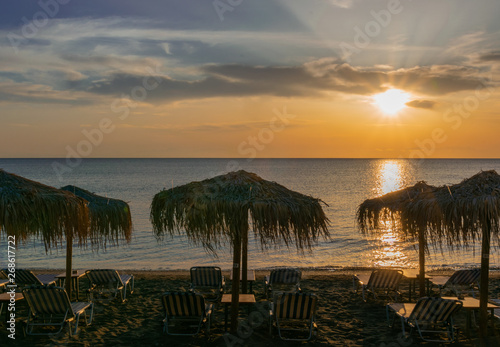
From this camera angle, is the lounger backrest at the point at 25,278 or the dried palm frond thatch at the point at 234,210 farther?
the lounger backrest at the point at 25,278

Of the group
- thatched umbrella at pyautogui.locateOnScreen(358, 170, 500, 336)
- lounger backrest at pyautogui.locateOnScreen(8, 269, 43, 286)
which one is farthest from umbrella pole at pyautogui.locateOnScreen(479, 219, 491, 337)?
lounger backrest at pyautogui.locateOnScreen(8, 269, 43, 286)

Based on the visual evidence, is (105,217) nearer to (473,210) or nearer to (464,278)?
(473,210)

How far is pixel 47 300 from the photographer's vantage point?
7.05 m

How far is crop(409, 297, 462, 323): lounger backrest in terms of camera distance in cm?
676

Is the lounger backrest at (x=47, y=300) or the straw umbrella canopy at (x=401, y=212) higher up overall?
the straw umbrella canopy at (x=401, y=212)

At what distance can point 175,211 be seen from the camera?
698cm

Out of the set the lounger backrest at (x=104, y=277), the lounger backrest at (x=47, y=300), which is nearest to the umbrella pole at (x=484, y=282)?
the lounger backrest at (x=47, y=300)

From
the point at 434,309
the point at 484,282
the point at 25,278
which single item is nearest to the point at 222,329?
the point at 434,309

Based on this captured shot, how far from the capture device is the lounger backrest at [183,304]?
22.8 ft

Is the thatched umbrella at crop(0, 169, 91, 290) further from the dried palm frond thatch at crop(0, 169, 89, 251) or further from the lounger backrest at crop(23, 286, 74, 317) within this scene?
the lounger backrest at crop(23, 286, 74, 317)

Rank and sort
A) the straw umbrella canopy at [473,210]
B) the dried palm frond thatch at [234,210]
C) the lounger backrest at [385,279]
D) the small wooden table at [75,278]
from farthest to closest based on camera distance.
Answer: the small wooden table at [75,278]
the lounger backrest at [385,279]
the dried palm frond thatch at [234,210]
the straw umbrella canopy at [473,210]

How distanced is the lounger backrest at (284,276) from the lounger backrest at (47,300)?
4.25 m

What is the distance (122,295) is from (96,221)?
197cm

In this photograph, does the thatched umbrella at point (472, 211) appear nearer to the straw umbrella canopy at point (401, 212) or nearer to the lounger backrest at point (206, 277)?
the straw umbrella canopy at point (401, 212)
